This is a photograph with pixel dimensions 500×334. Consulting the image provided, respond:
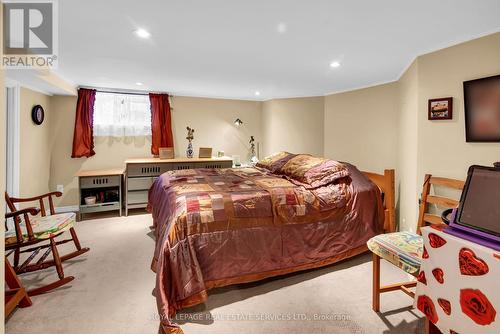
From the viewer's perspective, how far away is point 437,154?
93.0 inches

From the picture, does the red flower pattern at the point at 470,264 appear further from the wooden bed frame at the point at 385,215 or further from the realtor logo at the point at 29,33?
the realtor logo at the point at 29,33

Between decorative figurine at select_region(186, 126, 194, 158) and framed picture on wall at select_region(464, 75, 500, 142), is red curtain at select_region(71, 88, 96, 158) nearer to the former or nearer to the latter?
decorative figurine at select_region(186, 126, 194, 158)

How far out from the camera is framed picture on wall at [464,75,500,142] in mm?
1913

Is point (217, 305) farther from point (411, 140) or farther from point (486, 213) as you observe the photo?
point (411, 140)

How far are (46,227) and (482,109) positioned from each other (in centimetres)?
387

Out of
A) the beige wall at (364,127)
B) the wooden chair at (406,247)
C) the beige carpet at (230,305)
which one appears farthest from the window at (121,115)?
the wooden chair at (406,247)

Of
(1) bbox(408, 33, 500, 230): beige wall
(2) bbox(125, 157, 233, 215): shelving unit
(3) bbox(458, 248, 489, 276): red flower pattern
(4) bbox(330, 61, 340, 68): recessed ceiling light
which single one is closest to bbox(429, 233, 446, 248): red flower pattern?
(3) bbox(458, 248, 489, 276): red flower pattern

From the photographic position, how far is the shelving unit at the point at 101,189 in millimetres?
3910

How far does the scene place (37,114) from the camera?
3734 millimetres

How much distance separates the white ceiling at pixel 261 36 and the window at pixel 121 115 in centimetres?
83

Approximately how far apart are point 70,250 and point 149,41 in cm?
251

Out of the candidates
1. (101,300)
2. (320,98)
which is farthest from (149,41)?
(320,98)

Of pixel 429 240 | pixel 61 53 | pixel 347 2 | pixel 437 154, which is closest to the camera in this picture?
pixel 429 240

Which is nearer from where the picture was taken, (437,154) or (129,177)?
(437,154)
